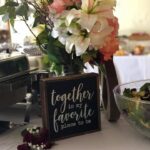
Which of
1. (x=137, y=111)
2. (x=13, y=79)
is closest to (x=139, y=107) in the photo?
(x=137, y=111)

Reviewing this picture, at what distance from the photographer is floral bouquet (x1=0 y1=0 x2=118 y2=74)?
0.57 metres

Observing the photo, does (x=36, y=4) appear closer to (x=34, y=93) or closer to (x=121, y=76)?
(x=34, y=93)

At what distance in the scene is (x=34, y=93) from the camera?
0.80 metres

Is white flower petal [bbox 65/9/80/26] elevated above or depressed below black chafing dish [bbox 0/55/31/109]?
above

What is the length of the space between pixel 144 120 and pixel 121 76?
1753mm

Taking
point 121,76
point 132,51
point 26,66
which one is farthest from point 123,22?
point 26,66

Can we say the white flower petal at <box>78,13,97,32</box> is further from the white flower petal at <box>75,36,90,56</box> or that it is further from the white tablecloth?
the white tablecloth

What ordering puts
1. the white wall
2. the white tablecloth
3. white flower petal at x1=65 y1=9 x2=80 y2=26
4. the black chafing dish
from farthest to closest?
the white wall, the white tablecloth, the black chafing dish, white flower petal at x1=65 y1=9 x2=80 y2=26

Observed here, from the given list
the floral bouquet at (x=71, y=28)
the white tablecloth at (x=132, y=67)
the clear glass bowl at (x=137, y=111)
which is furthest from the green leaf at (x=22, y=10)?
the white tablecloth at (x=132, y=67)

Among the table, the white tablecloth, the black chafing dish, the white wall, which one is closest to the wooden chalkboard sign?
the table

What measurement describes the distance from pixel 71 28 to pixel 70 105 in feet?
0.54

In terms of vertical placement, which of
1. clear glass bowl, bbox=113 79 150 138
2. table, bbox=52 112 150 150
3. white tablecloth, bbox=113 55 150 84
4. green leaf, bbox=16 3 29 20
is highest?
green leaf, bbox=16 3 29 20

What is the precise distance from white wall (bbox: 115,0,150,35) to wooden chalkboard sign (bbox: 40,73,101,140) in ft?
9.15

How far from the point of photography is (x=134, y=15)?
3.44 meters
